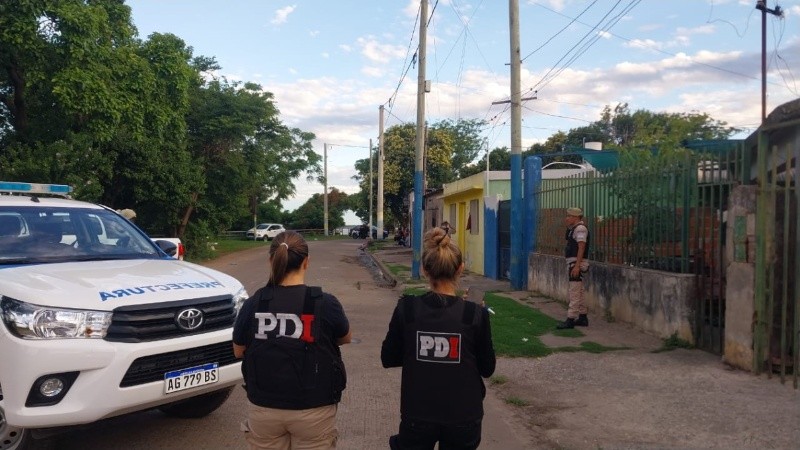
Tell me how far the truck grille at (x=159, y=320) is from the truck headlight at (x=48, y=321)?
0.11 m

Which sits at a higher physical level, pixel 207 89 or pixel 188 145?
pixel 207 89

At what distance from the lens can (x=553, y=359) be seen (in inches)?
320

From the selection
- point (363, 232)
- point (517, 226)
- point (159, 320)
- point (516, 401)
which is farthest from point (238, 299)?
point (363, 232)

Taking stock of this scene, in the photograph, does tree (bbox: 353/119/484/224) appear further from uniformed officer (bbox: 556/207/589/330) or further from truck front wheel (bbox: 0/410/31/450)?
truck front wheel (bbox: 0/410/31/450)

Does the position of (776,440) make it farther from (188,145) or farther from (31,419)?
(188,145)

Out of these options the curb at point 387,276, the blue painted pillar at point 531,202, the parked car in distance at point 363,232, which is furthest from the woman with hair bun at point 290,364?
the parked car in distance at point 363,232

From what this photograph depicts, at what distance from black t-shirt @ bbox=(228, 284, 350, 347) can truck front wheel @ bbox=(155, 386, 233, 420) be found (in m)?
2.53

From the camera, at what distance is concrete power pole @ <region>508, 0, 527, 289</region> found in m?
15.1

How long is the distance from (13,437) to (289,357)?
8.18 ft

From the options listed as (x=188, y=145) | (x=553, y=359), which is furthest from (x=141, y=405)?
(x=188, y=145)

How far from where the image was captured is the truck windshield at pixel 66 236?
5422mm

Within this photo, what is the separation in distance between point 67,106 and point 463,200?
1293cm

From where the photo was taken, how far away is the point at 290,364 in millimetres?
3213

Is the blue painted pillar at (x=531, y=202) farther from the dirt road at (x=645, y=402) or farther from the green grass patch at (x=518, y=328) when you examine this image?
the dirt road at (x=645, y=402)
